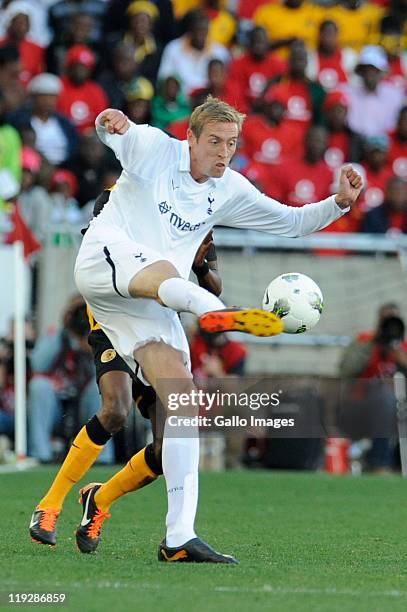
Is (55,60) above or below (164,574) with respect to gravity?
above

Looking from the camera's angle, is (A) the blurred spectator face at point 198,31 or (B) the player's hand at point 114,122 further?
(A) the blurred spectator face at point 198,31

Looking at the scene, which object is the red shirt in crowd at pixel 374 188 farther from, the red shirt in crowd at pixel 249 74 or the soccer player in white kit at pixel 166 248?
the soccer player in white kit at pixel 166 248

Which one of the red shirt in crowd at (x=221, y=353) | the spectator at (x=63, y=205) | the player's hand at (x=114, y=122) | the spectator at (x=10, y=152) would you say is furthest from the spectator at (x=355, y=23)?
the player's hand at (x=114, y=122)

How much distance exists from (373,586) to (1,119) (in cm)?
1134

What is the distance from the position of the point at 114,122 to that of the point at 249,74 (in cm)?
1167

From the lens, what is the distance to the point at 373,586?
599 centimetres

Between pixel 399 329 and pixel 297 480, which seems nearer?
pixel 297 480

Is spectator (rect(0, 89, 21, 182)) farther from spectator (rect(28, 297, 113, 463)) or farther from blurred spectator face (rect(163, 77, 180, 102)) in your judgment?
blurred spectator face (rect(163, 77, 180, 102))

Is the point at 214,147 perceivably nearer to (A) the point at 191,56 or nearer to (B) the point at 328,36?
(A) the point at 191,56

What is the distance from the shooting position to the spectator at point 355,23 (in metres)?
20.3

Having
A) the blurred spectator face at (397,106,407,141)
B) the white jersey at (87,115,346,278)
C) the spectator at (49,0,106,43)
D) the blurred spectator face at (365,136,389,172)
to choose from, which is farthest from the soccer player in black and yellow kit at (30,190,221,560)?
the blurred spectator face at (397,106,407,141)

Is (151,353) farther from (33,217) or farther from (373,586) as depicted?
(33,217)

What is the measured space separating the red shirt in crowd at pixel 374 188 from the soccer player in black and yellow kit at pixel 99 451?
10.4 metres

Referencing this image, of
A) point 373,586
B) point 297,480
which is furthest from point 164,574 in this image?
point 297,480
